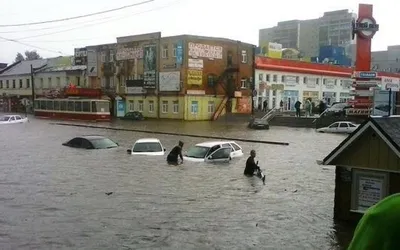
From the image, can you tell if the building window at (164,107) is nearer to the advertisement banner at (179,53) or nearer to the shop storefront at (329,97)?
the advertisement banner at (179,53)

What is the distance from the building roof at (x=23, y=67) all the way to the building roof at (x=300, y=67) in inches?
1625

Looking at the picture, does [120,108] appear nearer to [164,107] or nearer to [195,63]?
[164,107]

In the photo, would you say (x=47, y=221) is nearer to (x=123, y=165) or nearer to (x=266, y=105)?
(x=123, y=165)

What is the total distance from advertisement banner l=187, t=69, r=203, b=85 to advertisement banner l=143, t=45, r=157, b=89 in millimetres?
6181

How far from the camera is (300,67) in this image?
69688mm

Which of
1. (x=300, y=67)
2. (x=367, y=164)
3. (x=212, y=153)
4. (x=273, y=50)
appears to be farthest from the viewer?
(x=273, y=50)

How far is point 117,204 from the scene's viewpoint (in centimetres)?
1527

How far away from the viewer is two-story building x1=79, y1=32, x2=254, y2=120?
5797 cm

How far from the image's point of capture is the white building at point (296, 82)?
66338mm

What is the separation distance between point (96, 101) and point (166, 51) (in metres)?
10.7

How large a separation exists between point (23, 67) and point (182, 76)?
154ft

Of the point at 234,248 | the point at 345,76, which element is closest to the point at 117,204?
the point at 234,248

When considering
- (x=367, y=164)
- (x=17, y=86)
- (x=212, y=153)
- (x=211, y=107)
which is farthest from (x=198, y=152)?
(x=17, y=86)

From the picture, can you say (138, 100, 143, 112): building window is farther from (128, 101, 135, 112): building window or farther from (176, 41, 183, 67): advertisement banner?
(176, 41, 183, 67): advertisement banner
